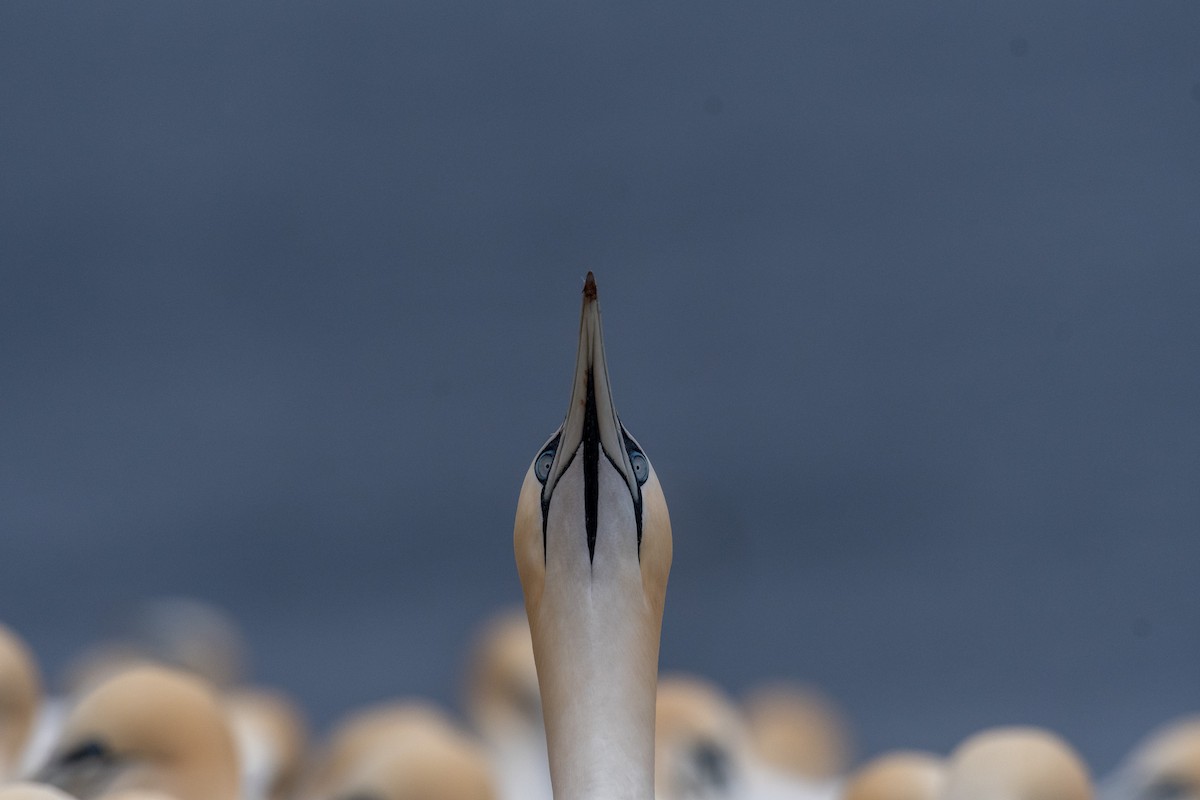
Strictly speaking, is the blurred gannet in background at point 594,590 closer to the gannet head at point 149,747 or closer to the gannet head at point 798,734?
the gannet head at point 149,747

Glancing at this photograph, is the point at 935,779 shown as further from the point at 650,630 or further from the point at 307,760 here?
the point at 307,760

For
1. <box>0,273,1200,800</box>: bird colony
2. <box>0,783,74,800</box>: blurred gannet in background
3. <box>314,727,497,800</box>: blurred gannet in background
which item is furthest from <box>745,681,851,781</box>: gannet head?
<box>0,783,74,800</box>: blurred gannet in background

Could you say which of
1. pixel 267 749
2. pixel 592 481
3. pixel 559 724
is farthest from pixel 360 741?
pixel 592 481

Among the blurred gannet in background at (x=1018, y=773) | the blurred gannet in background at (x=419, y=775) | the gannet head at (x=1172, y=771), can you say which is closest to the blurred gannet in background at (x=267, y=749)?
the blurred gannet in background at (x=419, y=775)

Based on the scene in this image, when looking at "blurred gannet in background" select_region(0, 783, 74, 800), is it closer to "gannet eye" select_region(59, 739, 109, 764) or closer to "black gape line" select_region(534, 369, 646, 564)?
"black gape line" select_region(534, 369, 646, 564)

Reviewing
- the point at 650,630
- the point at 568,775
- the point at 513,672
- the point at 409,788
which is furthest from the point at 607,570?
the point at 513,672

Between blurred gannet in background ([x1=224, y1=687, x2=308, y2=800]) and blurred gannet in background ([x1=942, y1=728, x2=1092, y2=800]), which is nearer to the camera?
blurred gannet in background ([x1=942, y1=728, x2=1092, y2=800])

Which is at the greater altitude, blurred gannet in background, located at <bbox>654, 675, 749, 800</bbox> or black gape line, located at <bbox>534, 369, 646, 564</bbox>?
blurred gannet in background, located at <bbox>654, 675, 749, 800</bbox>
